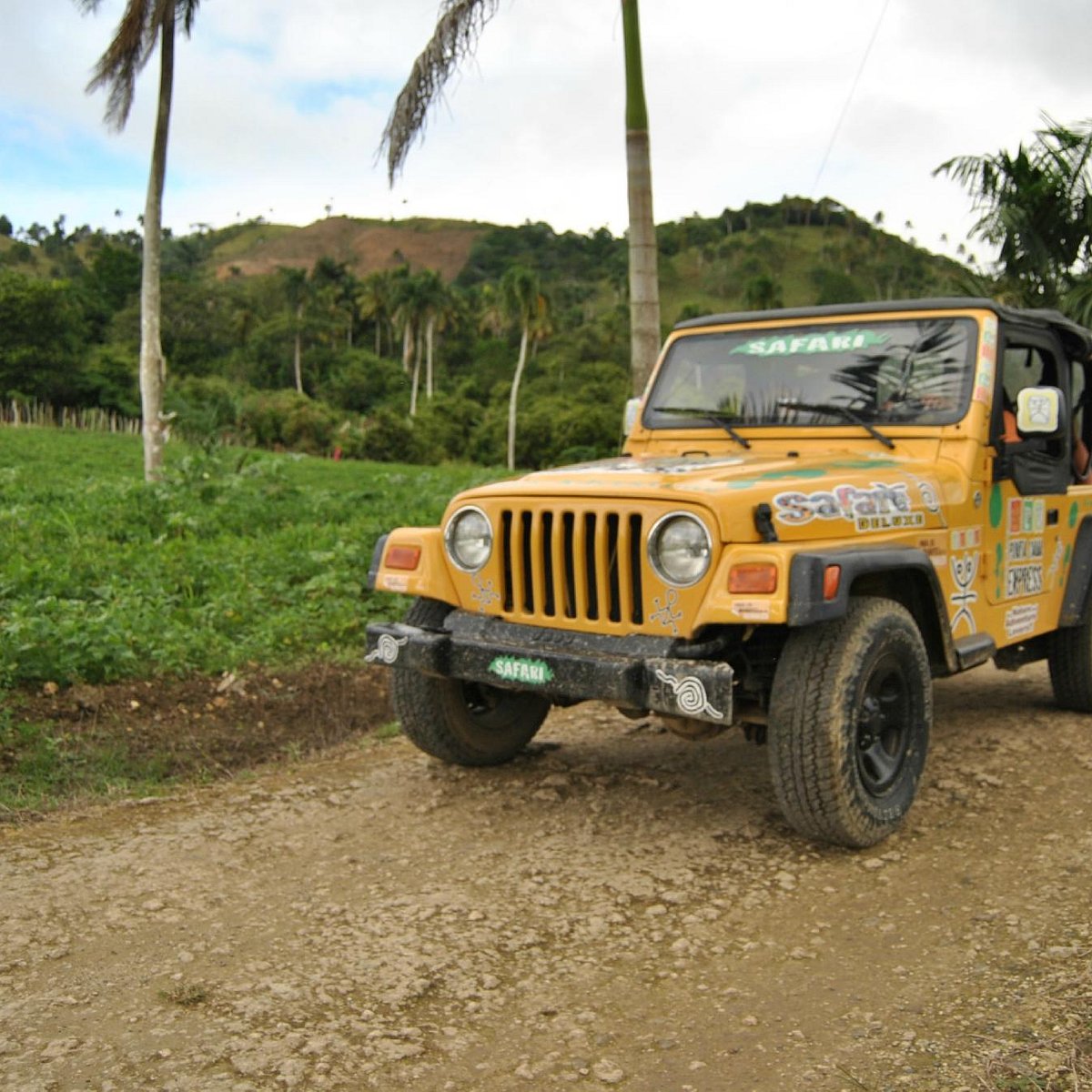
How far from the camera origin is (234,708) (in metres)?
6.80

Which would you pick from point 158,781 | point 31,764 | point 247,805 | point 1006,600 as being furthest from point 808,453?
point 31,764

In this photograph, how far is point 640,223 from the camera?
32.7 feet

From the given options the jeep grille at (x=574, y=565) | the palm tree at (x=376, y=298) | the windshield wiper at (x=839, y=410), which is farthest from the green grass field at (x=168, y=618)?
the palm tree at (x=376, y=298)

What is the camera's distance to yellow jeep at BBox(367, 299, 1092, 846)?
4.24 metres

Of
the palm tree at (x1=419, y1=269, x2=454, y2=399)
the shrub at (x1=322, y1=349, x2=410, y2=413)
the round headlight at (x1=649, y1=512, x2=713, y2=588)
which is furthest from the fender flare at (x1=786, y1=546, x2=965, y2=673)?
the palm tree at (x1=419, y1=269, x2=454, y2=399)

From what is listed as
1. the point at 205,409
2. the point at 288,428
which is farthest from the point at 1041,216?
the point at 288,428

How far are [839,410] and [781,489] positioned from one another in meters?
1.21

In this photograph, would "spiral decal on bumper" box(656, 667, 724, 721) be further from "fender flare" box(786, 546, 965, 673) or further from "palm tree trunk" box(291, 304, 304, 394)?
"palm tree trunk" box(291, 304, 304, 394)

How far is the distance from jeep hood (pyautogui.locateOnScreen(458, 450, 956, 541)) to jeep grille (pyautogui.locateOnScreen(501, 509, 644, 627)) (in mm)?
96

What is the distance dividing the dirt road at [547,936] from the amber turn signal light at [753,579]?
1.03m

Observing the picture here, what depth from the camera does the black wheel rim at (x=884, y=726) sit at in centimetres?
452

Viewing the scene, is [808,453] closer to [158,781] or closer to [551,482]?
[551,482]

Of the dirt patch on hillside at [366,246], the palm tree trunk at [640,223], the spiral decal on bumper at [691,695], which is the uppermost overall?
the dirt patch on hillside at [366,246]

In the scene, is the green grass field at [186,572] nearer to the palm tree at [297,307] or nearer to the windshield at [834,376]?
the windshield at [834,376]
